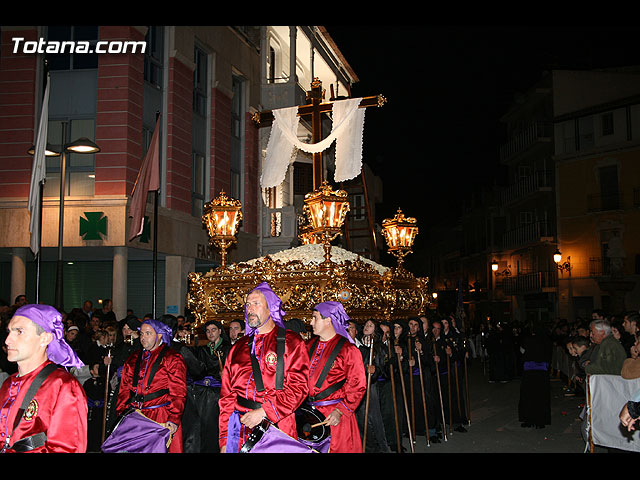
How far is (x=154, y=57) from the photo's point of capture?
63.9ft

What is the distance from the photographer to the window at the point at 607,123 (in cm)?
3334

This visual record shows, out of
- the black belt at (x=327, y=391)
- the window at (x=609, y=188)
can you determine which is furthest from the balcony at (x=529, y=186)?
the black belt at (x=327, y=391)

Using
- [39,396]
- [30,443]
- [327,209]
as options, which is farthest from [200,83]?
[30,443]

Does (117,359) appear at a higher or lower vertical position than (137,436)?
higher

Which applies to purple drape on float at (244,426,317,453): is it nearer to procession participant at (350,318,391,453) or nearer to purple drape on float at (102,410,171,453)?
purple drape on float at (102,410,171,453)

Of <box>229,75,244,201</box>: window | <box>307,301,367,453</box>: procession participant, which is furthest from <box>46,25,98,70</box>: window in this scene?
<box>307,301,367,453</box>: procession participant

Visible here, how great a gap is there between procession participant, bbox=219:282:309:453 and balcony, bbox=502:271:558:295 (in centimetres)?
3269

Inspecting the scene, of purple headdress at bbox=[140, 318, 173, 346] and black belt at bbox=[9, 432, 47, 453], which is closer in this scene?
black belt at bbox=[9, 432, 47, 453]

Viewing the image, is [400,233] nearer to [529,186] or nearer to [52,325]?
[52,325]

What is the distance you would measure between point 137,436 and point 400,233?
796 cm

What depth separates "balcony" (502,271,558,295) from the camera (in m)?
36.5

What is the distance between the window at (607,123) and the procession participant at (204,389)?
96.5 ft

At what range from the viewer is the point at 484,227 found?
50.0m
